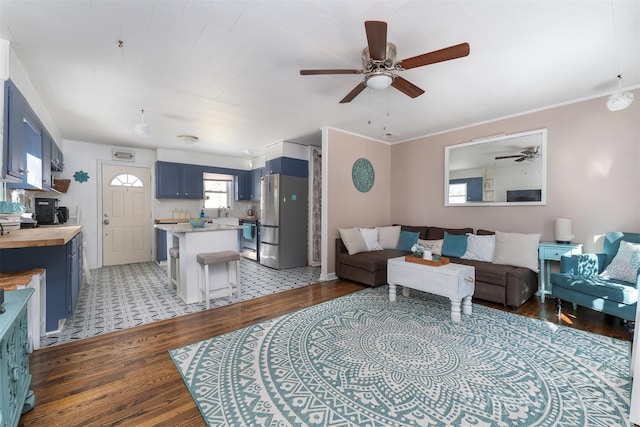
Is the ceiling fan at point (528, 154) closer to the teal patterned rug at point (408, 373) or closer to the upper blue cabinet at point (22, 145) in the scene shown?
the teal patterned rug at point (408, 373)

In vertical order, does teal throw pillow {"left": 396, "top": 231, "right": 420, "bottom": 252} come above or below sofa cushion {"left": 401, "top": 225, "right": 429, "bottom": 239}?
below

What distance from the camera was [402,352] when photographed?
2.23 metres

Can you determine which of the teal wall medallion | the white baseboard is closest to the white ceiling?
the teal wall medallion

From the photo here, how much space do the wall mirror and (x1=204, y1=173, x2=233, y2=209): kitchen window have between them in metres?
5.34

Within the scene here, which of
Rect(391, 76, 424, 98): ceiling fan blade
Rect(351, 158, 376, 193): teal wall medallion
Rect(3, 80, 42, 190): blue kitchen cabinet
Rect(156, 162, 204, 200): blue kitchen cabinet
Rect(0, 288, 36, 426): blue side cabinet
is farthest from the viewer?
Rect(156, 162, 204, 200): blue kitchen cabinet

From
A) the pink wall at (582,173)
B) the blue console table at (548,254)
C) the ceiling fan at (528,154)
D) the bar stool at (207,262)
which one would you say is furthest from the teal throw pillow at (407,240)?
the bar stool at (207,262)

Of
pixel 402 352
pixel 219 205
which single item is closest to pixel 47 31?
pixel 402 352

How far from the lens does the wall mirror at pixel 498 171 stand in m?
3.73

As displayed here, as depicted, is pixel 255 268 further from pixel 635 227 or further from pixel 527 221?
pixel 635 227

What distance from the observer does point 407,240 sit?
4664 millimetres

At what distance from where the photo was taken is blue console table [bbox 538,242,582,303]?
10.6 feet

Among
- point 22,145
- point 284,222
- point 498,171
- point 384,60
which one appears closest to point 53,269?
point 22,145

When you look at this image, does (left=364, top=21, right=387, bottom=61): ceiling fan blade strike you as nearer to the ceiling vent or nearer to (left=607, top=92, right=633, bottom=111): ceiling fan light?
(left=607, top=92, right=633, bottom=111): ceiling fan light

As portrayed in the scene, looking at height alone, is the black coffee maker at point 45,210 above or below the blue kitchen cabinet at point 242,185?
below
